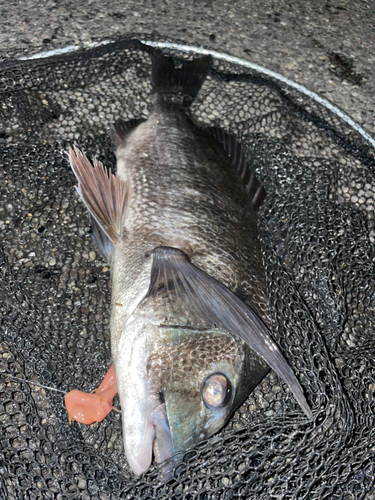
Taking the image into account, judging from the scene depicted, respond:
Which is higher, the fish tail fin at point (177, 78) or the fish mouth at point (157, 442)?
the fish tail fin at point (177, 78)

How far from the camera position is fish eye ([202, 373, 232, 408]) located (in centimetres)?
204

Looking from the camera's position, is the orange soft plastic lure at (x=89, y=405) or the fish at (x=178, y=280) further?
the orange soft plastic lure at (x=89, y=405)

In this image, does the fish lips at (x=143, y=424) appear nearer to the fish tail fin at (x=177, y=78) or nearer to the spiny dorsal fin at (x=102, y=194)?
the spiny dorsal fin at (x=102, y=194)

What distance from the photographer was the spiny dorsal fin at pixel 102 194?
2682mm

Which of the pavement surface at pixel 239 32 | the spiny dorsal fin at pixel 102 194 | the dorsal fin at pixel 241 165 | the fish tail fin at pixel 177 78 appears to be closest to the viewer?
the spiny dorsal fin at pixel 102 194

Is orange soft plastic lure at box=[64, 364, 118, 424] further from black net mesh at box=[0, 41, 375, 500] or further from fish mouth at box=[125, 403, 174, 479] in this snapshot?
fish mouth at box=[125, 403, 174, 479]

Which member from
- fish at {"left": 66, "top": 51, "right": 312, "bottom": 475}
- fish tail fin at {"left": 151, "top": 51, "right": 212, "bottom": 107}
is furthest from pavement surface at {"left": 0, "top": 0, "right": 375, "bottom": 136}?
fish at {"left": 66, "top": 51, "right": 312, "bottom": 475}

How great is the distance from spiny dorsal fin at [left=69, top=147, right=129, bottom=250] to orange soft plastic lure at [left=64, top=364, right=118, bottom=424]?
2.77 ft

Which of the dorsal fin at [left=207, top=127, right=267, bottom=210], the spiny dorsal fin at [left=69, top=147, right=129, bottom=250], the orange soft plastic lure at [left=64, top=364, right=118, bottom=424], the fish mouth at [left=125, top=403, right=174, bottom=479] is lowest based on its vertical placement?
the orange soft plastic lure at [left=64, top=364, right=118, bottom=424]

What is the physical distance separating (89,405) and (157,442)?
0.51 m

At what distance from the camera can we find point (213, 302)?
213 cm

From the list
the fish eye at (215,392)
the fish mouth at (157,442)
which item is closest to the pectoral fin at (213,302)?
the fish eye at (215,392)

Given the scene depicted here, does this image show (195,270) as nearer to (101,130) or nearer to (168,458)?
(168,458)

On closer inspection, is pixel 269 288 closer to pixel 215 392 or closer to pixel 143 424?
pixel 215 392
